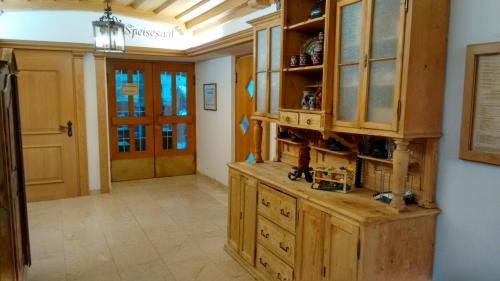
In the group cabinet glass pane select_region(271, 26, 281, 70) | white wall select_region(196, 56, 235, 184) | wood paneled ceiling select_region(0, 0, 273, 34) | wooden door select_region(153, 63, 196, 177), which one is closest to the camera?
cabinet glass pane select_region(271, 26, 281, 70)

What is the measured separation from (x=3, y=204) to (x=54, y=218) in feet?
8.17

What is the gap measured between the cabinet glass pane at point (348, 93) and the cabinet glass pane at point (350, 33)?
0.06 metres

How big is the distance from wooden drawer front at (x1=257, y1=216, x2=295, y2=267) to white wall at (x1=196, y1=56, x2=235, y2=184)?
2.56m

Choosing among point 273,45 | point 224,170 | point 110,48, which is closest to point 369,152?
point 273,45

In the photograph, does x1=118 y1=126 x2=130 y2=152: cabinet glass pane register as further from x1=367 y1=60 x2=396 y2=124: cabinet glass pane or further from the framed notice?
the framed notice

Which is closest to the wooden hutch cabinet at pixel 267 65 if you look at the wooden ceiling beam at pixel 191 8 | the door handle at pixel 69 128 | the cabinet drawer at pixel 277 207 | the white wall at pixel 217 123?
the cabinet drawer at pixel 277 207

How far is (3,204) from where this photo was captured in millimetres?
2098

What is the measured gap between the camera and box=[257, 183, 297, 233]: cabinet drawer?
250 centimetres

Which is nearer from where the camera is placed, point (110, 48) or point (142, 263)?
point (142, 263)

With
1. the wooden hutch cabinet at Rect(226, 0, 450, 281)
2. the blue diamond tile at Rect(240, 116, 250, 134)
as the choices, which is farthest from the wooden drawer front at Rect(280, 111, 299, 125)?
the blue diamond tile at Rect(240, 116, 250, 134)

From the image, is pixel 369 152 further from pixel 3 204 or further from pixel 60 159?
pixel 60 159

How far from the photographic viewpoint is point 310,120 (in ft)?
8.31

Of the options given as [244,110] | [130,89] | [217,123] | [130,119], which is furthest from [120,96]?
[244,110]

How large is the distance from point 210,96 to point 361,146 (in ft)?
12.4
